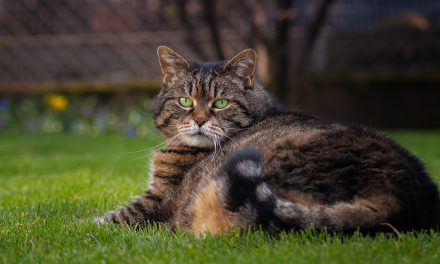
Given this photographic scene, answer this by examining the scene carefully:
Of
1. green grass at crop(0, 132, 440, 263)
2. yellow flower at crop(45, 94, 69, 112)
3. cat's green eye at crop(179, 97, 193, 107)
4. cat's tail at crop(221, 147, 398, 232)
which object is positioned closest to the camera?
green grass at crop(0, 132, 440, 263)

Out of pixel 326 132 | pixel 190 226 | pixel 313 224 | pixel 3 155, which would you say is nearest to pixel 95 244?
pixel 190 226

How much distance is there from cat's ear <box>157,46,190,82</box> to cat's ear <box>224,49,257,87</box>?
272 millimetres

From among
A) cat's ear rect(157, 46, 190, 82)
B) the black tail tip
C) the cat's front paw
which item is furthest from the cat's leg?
the black tail tip

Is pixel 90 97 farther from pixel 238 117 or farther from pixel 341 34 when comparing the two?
pixel 238 117

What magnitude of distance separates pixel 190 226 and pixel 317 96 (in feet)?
23.3

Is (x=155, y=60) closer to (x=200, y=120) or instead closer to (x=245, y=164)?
(x=200, y=120)

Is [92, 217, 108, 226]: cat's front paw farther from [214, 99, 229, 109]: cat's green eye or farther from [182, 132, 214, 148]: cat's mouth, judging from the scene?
[214, 99, 229, 109]: cat's green eye

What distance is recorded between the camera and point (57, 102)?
8.95 meters

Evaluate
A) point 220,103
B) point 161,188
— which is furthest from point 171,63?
point 161,188

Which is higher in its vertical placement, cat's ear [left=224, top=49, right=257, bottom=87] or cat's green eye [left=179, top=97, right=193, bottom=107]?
cat's ear [left=224, top=49, right=257, bottom=87]

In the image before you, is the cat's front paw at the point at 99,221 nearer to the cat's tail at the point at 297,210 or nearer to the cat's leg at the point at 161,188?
the cat's leg at the point at 161,188

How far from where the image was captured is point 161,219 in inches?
131

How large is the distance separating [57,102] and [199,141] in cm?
576

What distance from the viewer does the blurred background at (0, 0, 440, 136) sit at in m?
9.71
